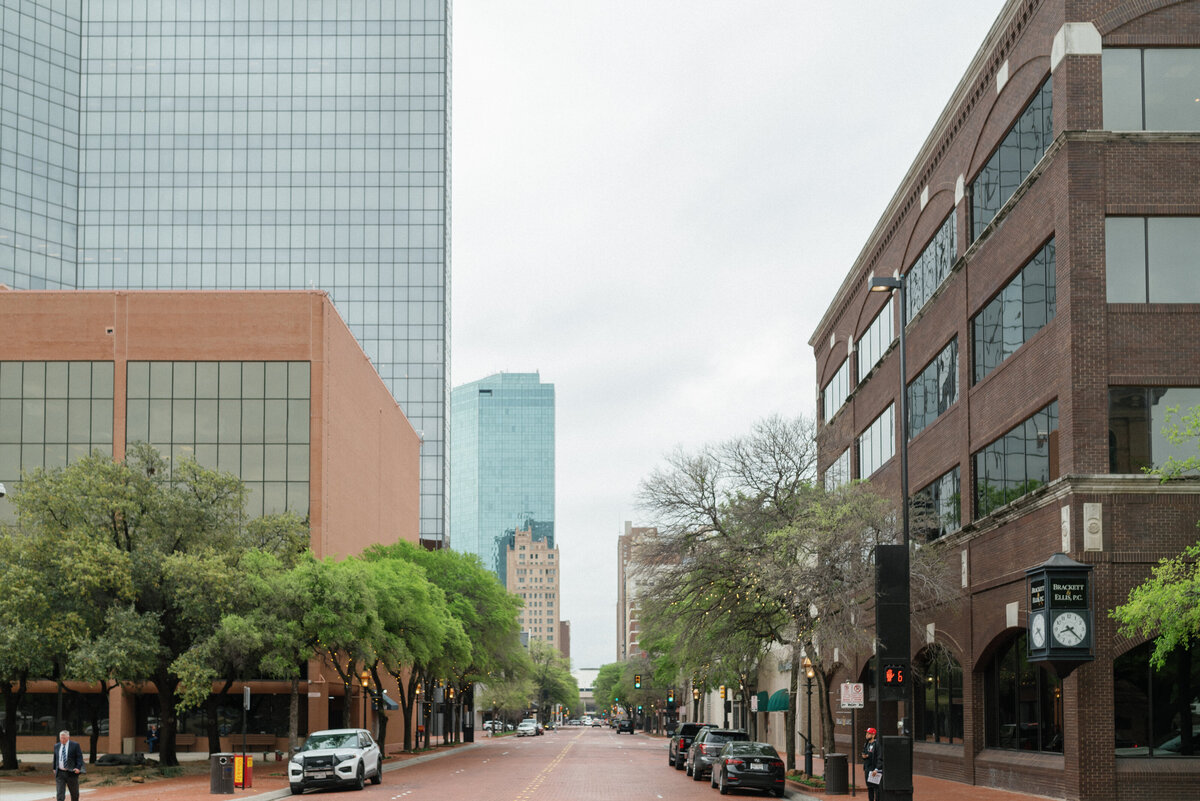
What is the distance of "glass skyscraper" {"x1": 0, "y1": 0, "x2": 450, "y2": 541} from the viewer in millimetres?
127312

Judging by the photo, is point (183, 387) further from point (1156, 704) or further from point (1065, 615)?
Answer: point (1156, 704)

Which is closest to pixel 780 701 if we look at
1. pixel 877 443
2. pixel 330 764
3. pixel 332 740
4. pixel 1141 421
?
pixel 877 443

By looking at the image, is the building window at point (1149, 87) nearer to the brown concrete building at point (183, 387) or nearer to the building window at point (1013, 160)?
the building window at point (1013, 160)

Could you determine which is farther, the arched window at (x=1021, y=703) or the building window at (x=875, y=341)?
the building window at (x=875, y=341)

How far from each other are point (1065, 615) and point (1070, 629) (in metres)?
0.27

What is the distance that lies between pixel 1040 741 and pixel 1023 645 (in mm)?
2436

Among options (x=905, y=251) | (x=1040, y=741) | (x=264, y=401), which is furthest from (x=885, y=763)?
(x=264, y=401)

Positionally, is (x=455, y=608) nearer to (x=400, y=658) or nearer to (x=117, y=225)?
(x=400, y=658)

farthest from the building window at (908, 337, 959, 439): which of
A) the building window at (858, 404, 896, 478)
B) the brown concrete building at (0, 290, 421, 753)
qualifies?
the brown concrete building at (0, 290, 421, 753)

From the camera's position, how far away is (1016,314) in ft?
105

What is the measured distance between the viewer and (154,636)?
1604 inches

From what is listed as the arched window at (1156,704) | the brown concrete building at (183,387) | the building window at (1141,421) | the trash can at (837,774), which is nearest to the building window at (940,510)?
the trash can at (837,774)

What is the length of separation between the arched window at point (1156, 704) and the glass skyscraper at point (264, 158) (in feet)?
349

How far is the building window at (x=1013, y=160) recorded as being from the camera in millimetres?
30031
